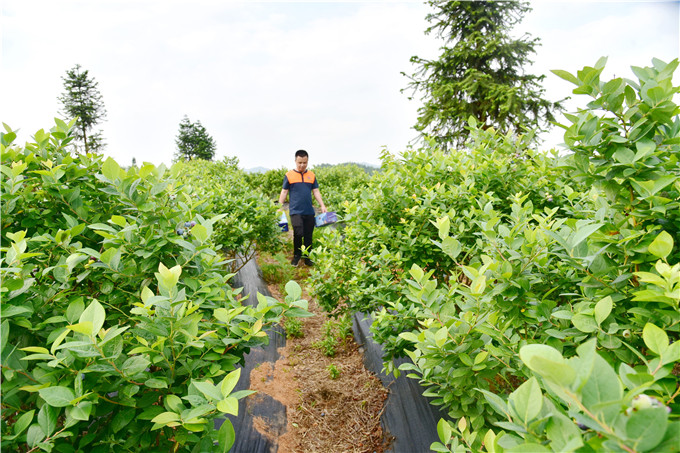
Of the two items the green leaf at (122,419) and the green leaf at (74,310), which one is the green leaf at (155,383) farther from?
the green leaf at (74,310)

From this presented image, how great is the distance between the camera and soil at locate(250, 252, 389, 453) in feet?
9.54

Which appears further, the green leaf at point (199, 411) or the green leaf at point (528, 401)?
the green leaf at point (199, 411)

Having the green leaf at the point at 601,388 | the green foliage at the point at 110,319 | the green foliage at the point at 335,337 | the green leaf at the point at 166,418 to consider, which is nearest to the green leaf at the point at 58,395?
the green foliage at the point at 110,319

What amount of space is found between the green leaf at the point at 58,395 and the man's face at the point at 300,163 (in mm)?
5915

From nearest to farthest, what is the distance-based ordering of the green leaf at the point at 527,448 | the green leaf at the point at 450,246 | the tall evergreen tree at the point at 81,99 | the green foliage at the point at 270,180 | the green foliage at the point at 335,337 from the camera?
the green leaf at the point at 527,448 < the green leaf at the point at 450,246 < the green foliage at the point at 335,337 < the green foliage at the point at 270,180 < the tall evergreen tree at the point at 81,99

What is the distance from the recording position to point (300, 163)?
659 cm

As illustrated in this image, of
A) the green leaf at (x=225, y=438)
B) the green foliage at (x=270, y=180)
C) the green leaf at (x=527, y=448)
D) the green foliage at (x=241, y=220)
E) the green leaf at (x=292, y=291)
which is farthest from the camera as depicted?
the green foliage at (x=270, y=180)

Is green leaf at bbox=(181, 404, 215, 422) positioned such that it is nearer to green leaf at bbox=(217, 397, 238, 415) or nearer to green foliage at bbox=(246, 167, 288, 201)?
green leaf at bbox=(217, 397, 238, 415)

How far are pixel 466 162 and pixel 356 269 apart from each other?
4.65 feet

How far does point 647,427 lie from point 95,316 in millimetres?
1176

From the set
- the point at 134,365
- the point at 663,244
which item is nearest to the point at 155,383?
the point at 134,365

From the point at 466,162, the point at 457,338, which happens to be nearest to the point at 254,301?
the point at 466,162

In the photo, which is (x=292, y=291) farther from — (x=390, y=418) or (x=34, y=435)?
(x=390, y=418)

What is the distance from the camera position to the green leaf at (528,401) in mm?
631
